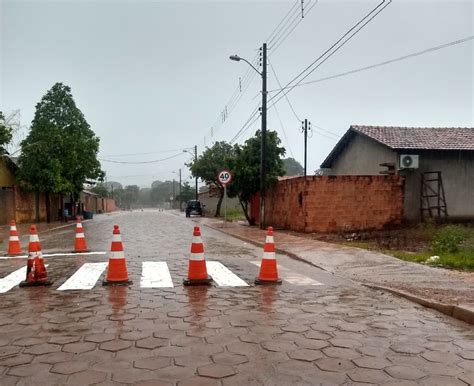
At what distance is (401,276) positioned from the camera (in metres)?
8.32

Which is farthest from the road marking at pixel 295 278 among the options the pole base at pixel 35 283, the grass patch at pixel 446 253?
the pole base at pixel 35 283

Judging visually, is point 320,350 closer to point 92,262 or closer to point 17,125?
point 92,262

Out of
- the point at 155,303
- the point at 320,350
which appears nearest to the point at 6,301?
the point at 155,303

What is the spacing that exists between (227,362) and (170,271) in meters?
5.02

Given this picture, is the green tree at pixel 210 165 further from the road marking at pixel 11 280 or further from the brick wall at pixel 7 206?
the road marking at pixel 11 280

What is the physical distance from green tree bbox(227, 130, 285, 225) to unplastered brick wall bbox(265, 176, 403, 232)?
12.0 feet

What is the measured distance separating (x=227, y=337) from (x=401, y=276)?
4.70 m

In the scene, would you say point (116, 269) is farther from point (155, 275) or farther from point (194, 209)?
point (194, 209)

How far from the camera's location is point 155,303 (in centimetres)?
622

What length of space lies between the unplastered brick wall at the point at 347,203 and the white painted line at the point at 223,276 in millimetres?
8979

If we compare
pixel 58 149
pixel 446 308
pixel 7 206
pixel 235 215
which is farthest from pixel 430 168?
pixel 7 206

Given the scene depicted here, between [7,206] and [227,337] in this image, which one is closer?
[227,337]

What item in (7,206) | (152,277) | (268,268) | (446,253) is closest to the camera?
(268,268)

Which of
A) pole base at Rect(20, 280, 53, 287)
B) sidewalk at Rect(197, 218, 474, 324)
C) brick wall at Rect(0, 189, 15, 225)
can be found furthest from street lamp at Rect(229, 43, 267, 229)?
brick wall at Rect(0, 189, 15, 225)
